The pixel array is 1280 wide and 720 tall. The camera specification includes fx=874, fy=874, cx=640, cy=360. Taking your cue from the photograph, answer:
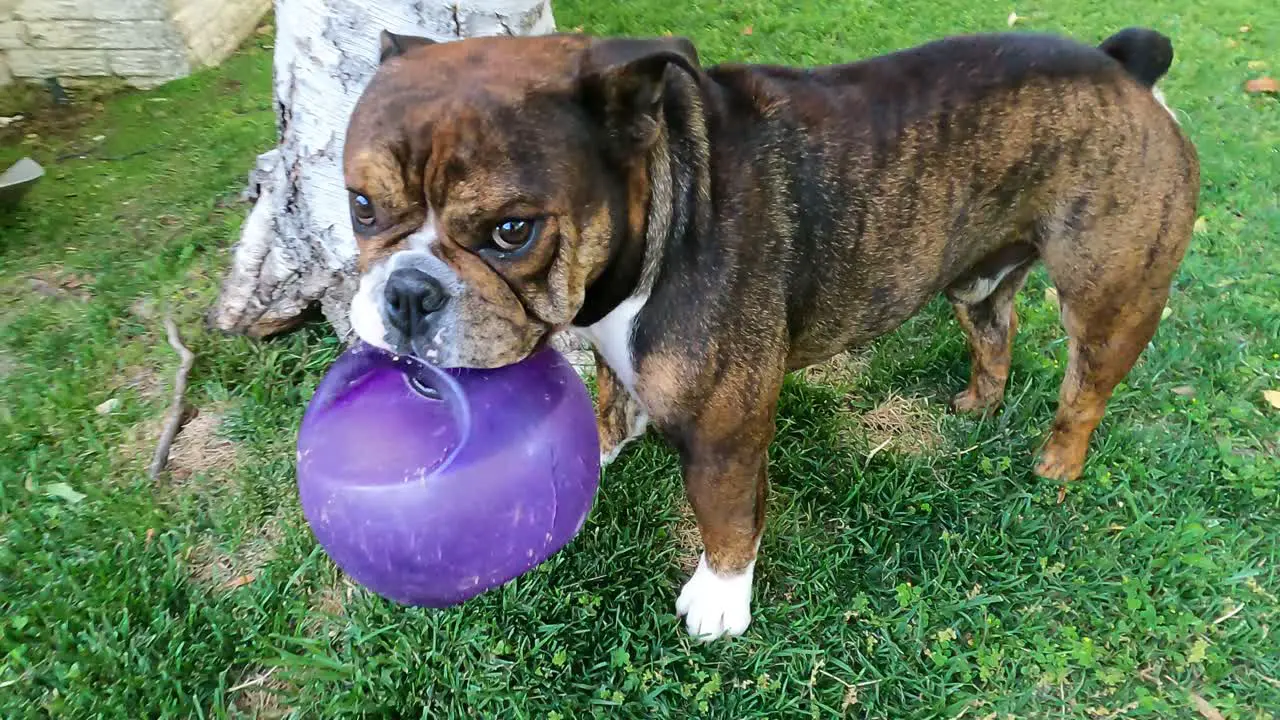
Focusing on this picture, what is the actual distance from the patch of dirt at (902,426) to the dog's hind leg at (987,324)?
0.51 ft

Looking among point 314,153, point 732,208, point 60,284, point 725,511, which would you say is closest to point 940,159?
point 732,208

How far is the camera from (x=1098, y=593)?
2.96 m

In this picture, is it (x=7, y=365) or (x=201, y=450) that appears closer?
(x=201, y=450)

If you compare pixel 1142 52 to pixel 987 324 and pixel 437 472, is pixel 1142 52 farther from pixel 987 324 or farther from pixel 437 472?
pixel 437 472

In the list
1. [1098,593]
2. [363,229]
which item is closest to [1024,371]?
[1098,593]

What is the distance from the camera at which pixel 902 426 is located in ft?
11.7

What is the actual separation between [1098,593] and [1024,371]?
1068mm

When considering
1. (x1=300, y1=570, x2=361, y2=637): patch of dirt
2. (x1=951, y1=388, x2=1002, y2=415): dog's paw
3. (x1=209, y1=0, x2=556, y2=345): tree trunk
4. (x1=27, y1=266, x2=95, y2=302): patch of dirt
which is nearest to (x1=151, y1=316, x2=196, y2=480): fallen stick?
(x1=209, y1=0, x2=556, y2=345): tree trunk

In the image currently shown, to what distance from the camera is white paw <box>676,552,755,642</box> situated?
108 inches

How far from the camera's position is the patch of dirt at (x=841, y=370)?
3750mm

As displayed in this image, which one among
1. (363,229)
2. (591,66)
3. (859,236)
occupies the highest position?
(591,66)

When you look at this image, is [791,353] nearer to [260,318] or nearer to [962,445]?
[962,445]

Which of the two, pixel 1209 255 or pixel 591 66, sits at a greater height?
pixel 591 66

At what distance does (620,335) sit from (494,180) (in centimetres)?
63
